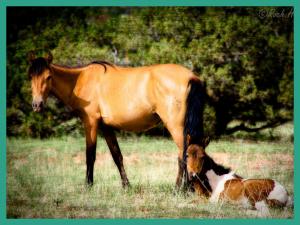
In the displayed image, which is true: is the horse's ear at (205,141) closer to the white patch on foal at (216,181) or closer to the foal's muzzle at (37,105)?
the white patch on foal at (216,181)

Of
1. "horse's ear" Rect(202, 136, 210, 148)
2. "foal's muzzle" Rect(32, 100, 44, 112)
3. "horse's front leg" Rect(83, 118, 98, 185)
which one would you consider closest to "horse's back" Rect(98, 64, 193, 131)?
"horse's front leg" Rect(83, 118, 98, 185)

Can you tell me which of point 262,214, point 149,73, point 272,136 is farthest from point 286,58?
point 262,214

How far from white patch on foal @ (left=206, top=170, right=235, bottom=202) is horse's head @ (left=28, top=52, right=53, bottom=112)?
7.37 feet

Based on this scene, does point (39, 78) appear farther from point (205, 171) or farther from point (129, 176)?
point (205, 171)

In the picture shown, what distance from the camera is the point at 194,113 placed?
677 cm

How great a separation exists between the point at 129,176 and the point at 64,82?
5.45 ft

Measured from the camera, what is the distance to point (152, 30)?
417 inches

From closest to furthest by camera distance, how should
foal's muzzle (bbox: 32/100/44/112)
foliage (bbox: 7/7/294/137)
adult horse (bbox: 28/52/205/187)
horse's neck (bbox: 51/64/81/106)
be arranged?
adult horse (bbox: 28/52/205/187) < foal's muzzle (bbox: 32/100/44/112) < horse's neck (bbox: 51/64/81/106) < foliage (bbox: 7/7/294/137)

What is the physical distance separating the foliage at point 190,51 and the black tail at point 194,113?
3.09m

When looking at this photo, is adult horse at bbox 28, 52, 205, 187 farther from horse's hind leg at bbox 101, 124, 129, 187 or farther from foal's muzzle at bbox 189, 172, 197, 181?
foal's muzzle at bbox 189, 172, 197, 181

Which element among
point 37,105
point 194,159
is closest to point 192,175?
point 194,159

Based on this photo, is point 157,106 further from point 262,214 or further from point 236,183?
point 262,214

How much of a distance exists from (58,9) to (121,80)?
4796 mm

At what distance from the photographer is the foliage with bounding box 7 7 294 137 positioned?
33.0 ft
